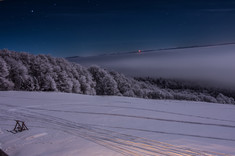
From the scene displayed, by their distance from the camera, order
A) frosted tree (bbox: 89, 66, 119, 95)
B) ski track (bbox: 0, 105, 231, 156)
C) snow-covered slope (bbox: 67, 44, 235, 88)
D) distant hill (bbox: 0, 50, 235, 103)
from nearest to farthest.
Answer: ski track (bbox: 0, 105, 231, 156), snow-covered slope (bbox: 67, 44, 235, 88), distant hill (bbox: 0, 50, 235, 103), frosted tree (bbox: 89, 66, 119, 95)

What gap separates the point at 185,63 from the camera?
8117 millimetres

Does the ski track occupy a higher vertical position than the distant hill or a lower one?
lower

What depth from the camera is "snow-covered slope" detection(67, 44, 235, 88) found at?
6434mm

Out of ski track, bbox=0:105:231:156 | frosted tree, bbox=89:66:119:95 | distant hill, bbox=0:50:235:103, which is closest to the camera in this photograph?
ski track, bbox=0:105:231:156

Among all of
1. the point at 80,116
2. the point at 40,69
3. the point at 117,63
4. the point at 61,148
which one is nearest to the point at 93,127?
the point at 80,116

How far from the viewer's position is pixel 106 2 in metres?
7.98

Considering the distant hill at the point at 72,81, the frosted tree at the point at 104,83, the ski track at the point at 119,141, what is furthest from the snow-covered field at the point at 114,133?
the frosted tree at the point at 104,83

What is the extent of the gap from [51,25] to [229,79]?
7929 mm

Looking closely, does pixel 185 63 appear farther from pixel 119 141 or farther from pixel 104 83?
pixel 104 83

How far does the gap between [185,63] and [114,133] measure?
568cm

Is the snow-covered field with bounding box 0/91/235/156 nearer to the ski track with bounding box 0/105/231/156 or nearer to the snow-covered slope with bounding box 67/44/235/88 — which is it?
the ski track with bounding box 0/105/231/156

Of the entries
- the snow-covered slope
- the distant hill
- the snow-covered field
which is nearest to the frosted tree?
the distant hill

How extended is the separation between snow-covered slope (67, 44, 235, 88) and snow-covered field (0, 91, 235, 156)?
219 cm

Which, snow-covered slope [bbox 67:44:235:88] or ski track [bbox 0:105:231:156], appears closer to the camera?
ski track [bbox 0:105:231:156]
